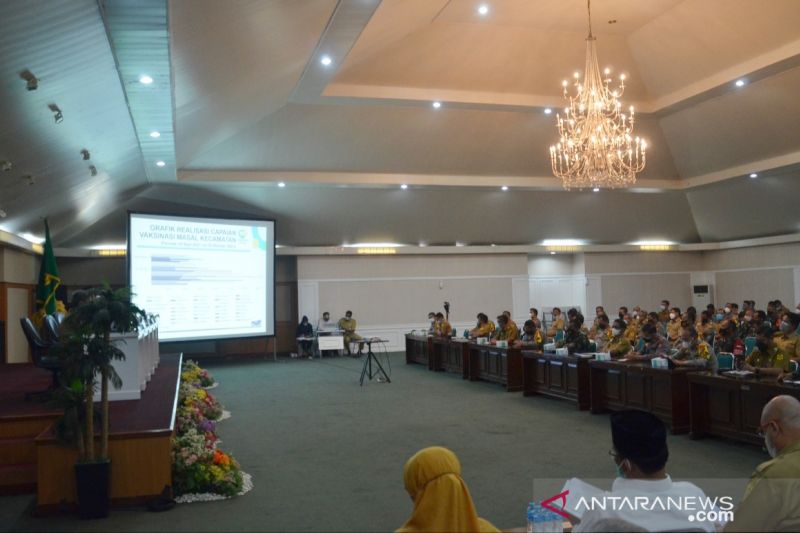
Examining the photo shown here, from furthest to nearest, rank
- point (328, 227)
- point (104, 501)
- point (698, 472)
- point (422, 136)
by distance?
point (328, 227), point (422, 136), point (698, 472), point (104, 501)

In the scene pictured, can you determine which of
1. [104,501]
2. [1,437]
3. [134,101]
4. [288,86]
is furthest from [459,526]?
[288,86]

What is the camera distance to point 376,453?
21.1 feet

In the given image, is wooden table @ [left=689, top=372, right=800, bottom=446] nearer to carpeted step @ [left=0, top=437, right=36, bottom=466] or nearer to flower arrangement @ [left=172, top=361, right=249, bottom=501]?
flower arrangement @ [left=172, top=361, right=249, bottom=501]

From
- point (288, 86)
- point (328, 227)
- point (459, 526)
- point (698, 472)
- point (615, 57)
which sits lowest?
point (698, 472)

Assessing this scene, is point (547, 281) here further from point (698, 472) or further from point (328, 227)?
point (698, 472)

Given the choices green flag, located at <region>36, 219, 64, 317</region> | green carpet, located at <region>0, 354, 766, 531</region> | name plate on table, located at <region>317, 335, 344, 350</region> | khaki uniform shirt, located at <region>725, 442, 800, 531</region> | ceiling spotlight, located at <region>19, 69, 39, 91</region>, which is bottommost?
green carpet, located at <region>0, 354, 766, 531</region>

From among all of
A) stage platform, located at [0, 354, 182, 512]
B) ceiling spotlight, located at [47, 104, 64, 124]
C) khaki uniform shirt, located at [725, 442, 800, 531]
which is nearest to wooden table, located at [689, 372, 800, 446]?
khaki uniform shirt, located at [725, 442, 800, 531]

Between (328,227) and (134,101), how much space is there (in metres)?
9.83

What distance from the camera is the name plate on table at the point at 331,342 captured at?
16375mm

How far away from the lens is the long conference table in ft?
20.6

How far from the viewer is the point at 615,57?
40.3 ft

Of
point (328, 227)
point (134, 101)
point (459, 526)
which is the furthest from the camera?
point (328, 227)

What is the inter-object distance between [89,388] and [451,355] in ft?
30.2

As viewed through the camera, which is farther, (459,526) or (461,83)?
(461,83)
